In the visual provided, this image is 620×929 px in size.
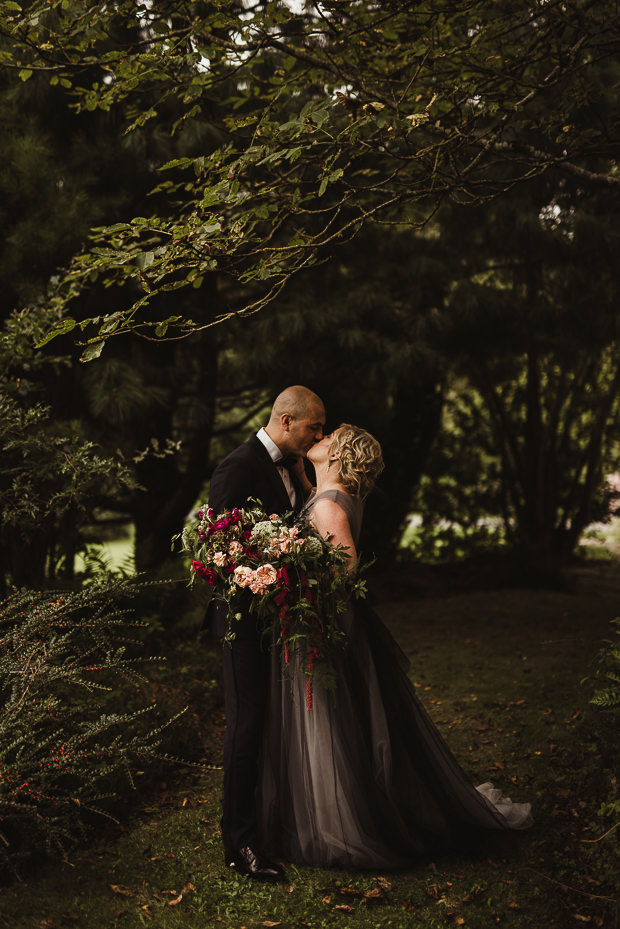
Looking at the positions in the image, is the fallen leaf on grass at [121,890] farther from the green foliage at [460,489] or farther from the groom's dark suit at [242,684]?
the green foliage at [460,489]

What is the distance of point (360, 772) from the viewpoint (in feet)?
11.7

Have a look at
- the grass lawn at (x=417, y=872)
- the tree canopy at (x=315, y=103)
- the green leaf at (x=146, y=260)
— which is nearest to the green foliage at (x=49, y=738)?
the grass lawn at (x=417, y=872)

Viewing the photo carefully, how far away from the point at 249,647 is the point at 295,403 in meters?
1.23

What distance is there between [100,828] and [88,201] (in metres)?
4.29

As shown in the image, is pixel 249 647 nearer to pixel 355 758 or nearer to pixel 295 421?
pixel 355 758

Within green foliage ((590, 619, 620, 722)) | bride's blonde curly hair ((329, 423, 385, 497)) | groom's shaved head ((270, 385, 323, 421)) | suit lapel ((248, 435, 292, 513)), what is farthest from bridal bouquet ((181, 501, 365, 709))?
green foliage ((590, 619, 620, 722))

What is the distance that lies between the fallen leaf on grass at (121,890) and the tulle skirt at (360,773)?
0.65m

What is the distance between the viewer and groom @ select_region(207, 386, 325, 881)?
3.59 meters

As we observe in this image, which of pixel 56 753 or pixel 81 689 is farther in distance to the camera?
pixel 81 689

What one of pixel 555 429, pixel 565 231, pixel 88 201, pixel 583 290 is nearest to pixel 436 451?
pixel 555 429

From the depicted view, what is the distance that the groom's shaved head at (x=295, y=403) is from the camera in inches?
152

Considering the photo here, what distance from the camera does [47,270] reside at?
5781mm

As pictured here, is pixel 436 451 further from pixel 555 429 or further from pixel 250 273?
pixel 250 273

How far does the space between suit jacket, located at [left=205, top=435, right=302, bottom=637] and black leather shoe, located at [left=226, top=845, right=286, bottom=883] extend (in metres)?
1.02
